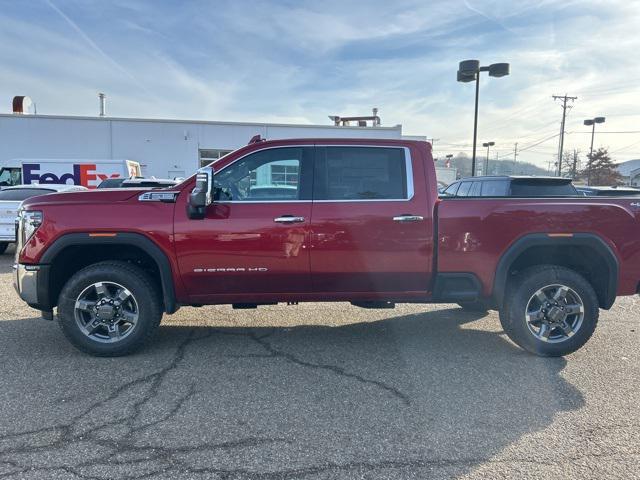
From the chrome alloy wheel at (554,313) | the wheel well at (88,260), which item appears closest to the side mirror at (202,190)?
the wheel well at (88,260)

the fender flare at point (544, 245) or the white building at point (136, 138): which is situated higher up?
the white building at point (136, 138)

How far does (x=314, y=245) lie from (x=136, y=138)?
72.7 ft

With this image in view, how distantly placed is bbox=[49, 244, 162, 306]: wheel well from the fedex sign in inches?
489

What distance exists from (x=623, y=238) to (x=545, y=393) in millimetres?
1793

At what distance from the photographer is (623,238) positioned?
4.32m

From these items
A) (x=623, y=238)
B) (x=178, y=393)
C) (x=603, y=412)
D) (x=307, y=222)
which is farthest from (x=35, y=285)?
(x=623, y=238)

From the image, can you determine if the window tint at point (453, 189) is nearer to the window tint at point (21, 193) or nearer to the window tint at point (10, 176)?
the window tint at point (21, 193)

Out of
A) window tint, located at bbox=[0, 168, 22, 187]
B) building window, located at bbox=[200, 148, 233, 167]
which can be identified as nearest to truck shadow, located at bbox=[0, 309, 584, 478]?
window tint, located at bbox=[0, 168, 22, 187]

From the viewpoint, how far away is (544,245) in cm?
431

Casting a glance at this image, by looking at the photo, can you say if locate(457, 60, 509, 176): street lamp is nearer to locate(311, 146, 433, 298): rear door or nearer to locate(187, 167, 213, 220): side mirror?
locate(311, 146, 433, 298): rear door

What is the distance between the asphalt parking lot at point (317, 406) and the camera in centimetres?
265

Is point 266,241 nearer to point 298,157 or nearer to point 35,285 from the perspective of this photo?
point 298,157

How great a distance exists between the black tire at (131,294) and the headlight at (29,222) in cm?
53

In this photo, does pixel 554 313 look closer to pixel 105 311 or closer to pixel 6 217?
pixel 105 311
